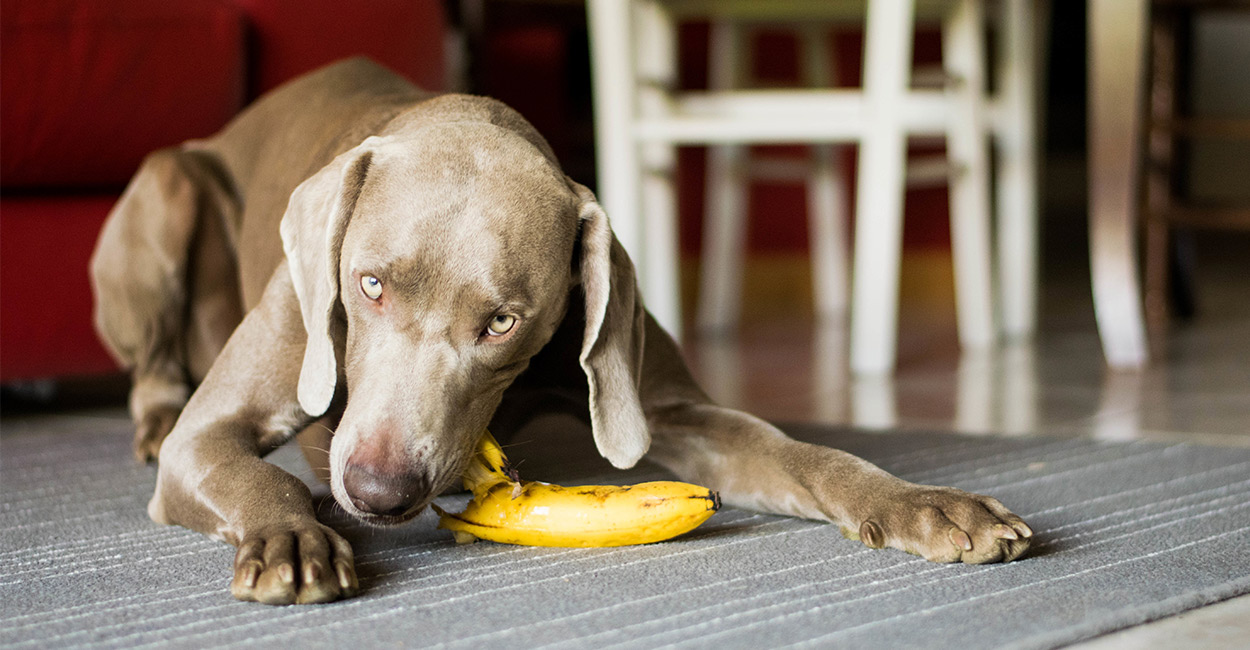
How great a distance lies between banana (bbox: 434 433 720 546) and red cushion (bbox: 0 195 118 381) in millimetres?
1516

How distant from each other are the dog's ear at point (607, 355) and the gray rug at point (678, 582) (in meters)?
0.15

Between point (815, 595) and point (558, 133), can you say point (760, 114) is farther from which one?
point (815, 595)

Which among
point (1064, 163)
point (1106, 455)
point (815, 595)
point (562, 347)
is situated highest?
point (562, 347)

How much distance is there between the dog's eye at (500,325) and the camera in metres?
1.62

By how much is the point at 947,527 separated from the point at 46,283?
2081 millimetres

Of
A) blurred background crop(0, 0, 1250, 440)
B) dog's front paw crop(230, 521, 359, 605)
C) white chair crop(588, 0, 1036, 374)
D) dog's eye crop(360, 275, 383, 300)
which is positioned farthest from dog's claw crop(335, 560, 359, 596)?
white chair crop(588, 0, 1036, 374)

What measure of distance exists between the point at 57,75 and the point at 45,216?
311 mm

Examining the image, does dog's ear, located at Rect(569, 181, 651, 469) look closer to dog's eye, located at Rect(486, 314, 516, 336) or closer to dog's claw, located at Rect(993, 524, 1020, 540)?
dog's eye, located at Rect(486, 314, 516, 336)

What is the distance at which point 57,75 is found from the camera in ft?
8.71

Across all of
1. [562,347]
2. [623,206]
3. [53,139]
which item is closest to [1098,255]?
[623,206]

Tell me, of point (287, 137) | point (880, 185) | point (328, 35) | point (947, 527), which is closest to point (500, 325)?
point (947, 527)

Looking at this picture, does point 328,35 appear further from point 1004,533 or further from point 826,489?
point 1004,533

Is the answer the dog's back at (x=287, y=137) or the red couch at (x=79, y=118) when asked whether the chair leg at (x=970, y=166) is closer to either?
the dog's back at (x=287, y=137)

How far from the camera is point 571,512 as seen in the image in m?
1.64
